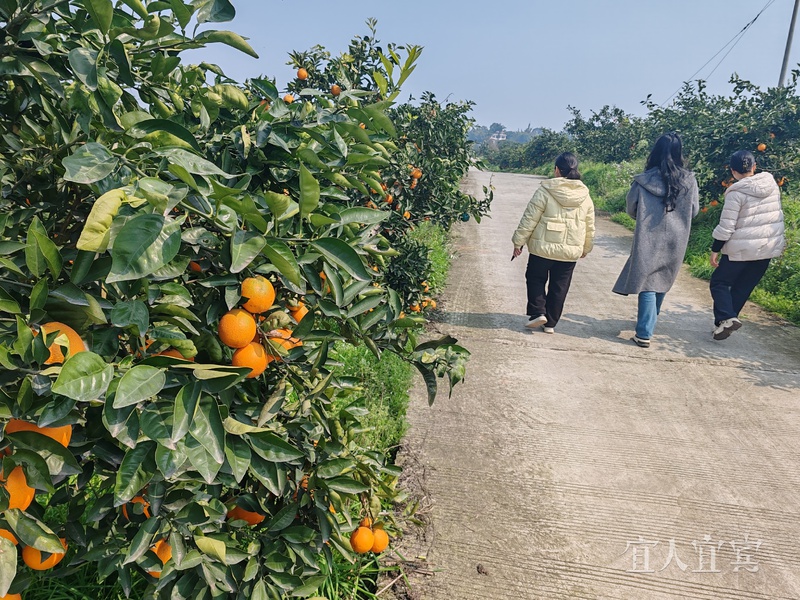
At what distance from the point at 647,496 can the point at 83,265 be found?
2.61 meters

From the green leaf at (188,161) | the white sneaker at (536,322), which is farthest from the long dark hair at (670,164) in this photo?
the green leaf at (188,161)

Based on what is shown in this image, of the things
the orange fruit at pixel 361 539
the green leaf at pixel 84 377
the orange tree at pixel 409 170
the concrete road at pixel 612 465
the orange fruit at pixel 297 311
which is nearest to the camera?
the green leaf at pixel 84 377

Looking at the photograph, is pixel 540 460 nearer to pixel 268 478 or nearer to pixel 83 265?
pixel 268 478

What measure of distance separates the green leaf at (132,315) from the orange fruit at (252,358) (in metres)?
0.22

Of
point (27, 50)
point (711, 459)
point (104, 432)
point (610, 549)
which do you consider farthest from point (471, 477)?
point (27, 50)

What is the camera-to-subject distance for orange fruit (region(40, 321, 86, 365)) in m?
0.89

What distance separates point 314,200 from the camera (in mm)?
1047

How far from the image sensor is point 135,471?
2.97 feet

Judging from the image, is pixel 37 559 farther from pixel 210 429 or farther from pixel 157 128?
pixel 157 128

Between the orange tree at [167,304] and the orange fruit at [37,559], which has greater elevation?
the orange tree at [167,304]

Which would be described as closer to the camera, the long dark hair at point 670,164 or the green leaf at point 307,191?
the green leaf at point 307,191

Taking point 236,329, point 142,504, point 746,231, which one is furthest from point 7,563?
point 746,231

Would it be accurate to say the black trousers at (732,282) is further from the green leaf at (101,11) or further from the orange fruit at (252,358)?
the green leaf at (101,11)

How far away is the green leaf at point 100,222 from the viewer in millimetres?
820
